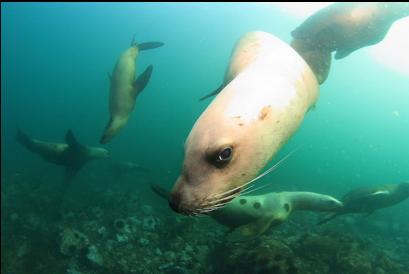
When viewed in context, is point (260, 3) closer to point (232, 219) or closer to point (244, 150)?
point (232, 219)

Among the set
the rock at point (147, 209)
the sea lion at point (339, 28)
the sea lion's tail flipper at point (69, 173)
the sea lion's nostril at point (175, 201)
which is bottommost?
the rock at point (147, 209)

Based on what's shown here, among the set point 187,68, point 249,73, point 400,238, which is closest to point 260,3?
point 187,68

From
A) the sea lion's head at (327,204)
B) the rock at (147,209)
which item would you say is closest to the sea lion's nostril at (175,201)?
the sea lion's head at (327,204)

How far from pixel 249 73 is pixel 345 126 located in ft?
319

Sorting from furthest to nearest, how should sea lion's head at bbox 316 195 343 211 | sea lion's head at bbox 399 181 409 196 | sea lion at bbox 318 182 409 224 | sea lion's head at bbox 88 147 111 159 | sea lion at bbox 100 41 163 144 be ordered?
sea lion's head at bbox 88 147 111 159 → sea lion's head at bbox 399 181 409 196 → sea lion at bbox 318 182 409 224 → sea lion's head at bbox 316 195 343 211 → sea lion at bbox 100 41 163 144

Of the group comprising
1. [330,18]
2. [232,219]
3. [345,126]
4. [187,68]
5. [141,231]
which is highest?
[330,18]

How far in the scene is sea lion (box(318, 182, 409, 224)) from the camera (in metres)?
7.46

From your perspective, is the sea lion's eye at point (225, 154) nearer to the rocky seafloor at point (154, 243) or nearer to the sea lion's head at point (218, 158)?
the sea lion's head at point (218, 158)

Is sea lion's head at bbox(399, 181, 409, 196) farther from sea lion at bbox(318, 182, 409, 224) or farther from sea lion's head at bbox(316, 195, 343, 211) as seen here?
sea lion's head at bbox(316, 195, 343, 211)

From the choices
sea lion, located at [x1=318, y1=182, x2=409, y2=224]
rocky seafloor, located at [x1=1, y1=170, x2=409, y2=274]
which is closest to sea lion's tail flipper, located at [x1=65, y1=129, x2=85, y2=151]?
rocky seafloor, located at [x1=1, y1=170, x2=409, y2=274]

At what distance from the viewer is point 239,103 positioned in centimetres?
184

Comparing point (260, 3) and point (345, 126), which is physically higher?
point (260, 3)

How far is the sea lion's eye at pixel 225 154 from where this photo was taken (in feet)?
5.41

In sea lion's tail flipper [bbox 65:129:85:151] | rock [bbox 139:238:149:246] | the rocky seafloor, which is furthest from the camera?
sea lion's tail flipper [bbox 65:129:85:151]
